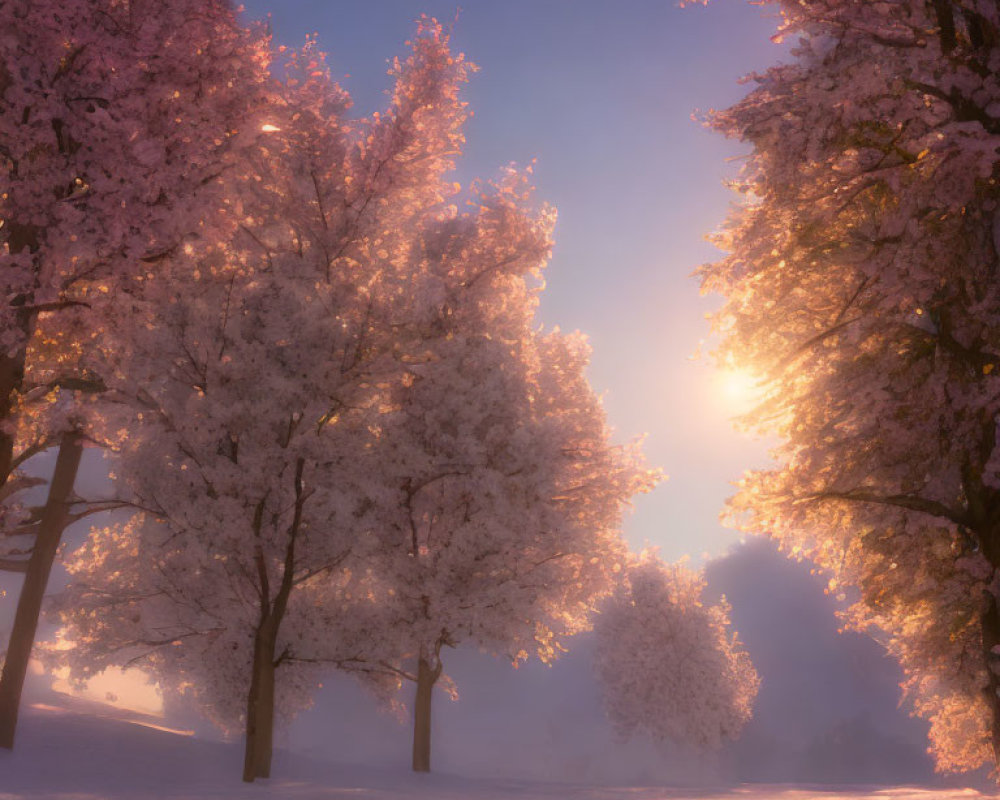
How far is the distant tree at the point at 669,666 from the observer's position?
32438 millimetres

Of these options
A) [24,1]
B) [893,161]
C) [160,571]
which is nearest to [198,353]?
[160,571]

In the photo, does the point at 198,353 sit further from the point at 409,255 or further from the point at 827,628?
the point at 827,628

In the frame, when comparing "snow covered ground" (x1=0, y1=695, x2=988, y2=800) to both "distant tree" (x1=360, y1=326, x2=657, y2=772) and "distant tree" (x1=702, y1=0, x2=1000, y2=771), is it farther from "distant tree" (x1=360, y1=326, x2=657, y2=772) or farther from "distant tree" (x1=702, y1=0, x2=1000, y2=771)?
"distant tree" (x1=702, y1=0, x2=1000, y2=771)

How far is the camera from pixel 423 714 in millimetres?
18875

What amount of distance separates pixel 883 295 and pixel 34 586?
16517mm

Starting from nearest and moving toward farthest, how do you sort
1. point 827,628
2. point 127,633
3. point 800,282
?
point 800,282
point 127,633
point 827,628

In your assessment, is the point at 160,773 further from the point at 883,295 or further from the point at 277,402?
the point at 883,295

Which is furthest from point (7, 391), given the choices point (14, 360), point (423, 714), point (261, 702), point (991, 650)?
point (423, 714)

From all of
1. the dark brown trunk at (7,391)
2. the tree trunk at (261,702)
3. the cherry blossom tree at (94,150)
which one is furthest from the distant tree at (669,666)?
the dark brown trunk at (7,391)

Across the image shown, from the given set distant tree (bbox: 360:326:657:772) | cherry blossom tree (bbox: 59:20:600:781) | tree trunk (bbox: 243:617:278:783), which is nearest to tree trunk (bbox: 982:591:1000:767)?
distant tree (bbox: 360:326:657:772)

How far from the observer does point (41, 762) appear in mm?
12906

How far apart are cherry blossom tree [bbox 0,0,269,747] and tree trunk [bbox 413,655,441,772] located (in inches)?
449

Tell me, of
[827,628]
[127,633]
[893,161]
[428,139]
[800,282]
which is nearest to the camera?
[893,161]

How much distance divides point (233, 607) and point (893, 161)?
42.2 ft
